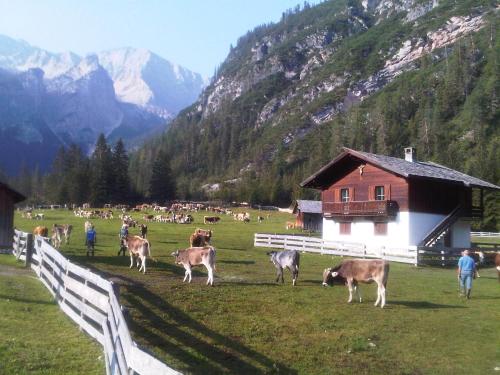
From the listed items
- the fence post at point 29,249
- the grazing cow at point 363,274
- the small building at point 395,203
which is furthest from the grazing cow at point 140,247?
the small building at point 395,203

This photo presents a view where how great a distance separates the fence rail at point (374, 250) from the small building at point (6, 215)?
18737mm

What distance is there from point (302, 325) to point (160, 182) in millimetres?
108268

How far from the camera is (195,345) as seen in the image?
11.6 metres

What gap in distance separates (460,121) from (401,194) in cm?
12892

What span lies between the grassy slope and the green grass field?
926mm

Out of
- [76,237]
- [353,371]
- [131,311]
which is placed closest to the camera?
[353,371]

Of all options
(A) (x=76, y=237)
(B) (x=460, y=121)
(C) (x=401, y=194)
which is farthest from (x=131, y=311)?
(B) (x=460, y=121)

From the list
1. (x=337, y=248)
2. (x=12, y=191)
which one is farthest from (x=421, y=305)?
(x=12, y=191)

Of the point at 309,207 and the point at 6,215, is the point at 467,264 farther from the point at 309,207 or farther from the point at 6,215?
the point at 309,207

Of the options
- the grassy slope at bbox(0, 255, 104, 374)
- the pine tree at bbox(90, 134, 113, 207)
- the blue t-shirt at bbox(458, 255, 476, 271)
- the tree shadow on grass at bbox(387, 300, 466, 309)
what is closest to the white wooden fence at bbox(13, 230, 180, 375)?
the grassy slope at bbox(0, 255, 104, 374)

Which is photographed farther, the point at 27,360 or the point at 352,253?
the point at 352,253

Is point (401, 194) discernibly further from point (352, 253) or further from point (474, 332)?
point (474, 332)

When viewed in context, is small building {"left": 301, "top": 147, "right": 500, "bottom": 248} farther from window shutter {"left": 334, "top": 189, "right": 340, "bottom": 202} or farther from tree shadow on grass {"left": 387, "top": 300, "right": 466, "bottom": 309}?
tree shadow on grass {"left": 387, "top": 300, "right": 466, "bottom": 309}

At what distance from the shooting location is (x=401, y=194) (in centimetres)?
3991
